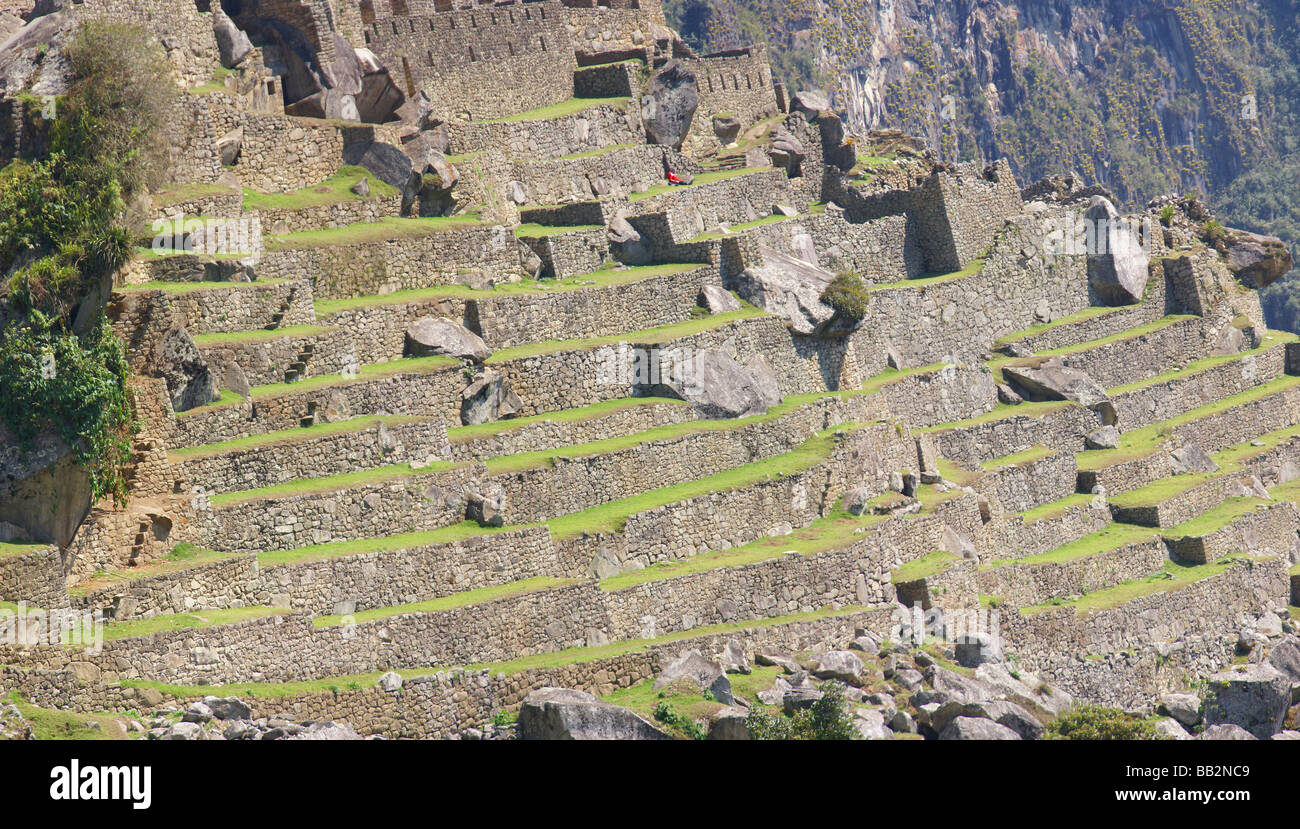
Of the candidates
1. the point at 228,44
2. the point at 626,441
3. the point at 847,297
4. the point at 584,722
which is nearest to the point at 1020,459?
the point at 847,297

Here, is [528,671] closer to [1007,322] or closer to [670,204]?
[670,204]

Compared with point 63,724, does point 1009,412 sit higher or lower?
lower

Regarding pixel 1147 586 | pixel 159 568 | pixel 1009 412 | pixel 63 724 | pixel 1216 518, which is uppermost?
pixel 159 568

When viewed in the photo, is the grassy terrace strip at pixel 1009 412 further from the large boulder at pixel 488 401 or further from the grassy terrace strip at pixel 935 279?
the large boulder at pixel 488 401

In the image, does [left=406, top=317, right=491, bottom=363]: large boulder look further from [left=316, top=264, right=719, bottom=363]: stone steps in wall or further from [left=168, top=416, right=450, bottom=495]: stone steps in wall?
[left=168, top=416, right=450, bottom=495]: stone steps in wall

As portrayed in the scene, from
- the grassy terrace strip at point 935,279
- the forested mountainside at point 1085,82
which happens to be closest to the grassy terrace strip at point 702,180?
the grassy terrace strip at point 935,279

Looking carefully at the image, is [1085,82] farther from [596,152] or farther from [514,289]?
[514,289]

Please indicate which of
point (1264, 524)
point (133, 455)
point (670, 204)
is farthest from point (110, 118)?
point (1264, 524)
